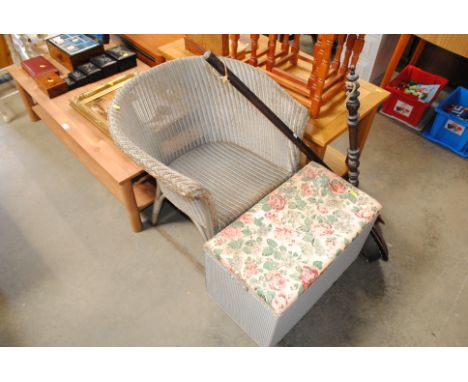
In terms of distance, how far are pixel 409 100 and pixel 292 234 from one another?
1498 millimetres

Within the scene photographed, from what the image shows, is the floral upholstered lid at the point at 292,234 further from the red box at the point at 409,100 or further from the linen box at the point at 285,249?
the red box at the point at 409,100

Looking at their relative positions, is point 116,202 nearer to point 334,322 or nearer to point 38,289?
point 38,289

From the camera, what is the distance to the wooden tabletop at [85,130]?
5.17 ft

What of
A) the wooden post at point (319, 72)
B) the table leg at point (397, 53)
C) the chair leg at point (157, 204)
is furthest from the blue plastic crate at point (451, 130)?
the chair leg at point (157, 204)

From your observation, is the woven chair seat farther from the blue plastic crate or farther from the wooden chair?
the blue plastic crate

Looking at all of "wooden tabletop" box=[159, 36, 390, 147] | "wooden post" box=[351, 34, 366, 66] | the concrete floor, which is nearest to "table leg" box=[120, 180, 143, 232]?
the concrete floor

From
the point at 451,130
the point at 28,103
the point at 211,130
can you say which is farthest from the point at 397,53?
the point at 28,103

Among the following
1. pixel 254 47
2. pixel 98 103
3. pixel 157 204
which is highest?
pixel 254 47

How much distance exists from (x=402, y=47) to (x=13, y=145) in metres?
2.35

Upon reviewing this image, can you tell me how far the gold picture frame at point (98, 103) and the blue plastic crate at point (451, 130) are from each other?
1.78 m

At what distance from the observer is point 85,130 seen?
69.1 inches

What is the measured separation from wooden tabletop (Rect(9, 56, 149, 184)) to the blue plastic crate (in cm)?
172

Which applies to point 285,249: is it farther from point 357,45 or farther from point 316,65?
point 357,45

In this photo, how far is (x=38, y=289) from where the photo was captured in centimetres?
163
